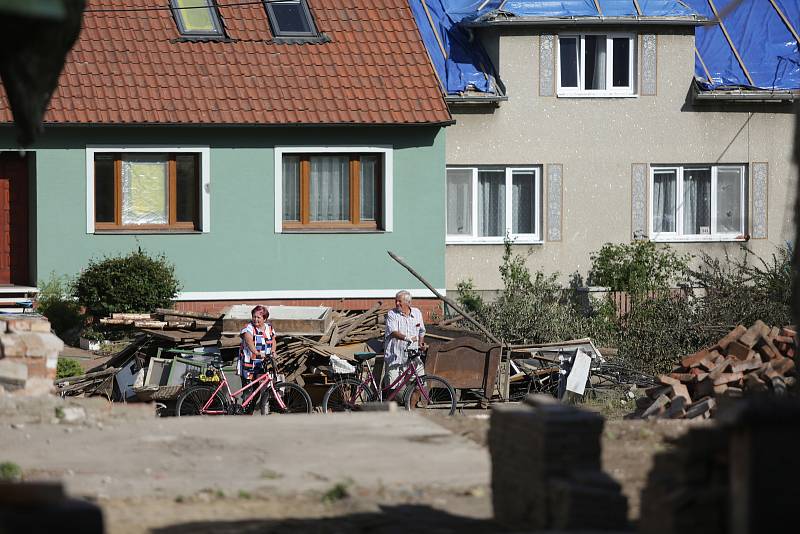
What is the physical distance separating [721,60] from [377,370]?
39.8ft

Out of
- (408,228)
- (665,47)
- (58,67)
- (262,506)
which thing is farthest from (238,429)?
(665,47)

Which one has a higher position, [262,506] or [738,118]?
[738,118]

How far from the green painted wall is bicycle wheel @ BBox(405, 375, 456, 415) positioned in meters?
5.43

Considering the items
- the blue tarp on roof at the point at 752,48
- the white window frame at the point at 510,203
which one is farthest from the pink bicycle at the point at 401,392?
the blue tarp on roof at the point at 752,48

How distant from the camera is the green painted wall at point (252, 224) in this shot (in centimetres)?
2180

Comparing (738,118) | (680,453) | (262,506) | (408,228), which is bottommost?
(262,506)

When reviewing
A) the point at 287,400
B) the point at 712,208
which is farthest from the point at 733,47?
the point at 287,400

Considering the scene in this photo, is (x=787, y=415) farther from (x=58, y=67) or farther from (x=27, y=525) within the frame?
(x=58, y=67)

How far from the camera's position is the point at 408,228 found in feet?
75.7

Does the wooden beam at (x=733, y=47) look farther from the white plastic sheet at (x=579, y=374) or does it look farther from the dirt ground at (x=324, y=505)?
the dirt ground at (x=324, y=505)

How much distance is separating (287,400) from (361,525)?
8.48m

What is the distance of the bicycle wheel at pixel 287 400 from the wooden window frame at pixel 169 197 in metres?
6.17

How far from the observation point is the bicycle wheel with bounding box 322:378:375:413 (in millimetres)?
17109

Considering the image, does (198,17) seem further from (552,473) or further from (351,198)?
(552,473)
